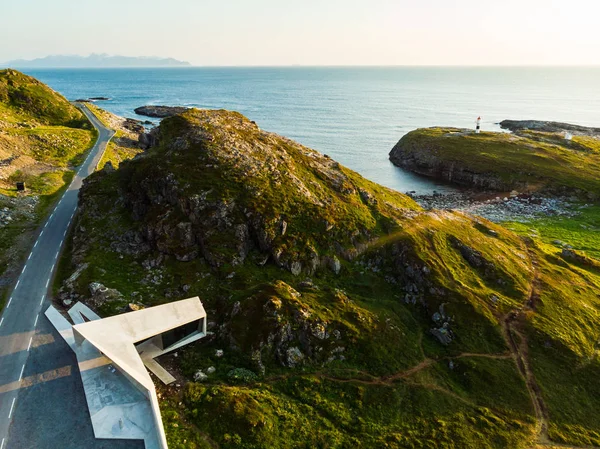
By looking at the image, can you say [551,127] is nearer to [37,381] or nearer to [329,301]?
[329,301]

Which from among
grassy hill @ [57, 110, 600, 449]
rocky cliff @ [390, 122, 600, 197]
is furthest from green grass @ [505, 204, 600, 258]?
rocky cliff @ [390, 122, 600, 197]

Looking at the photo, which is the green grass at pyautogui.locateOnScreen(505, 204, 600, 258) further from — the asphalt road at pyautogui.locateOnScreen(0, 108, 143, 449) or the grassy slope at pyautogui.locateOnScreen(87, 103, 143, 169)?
the grassy slope at pyautogui.locateOnScreen(87, 103, 143, 169)

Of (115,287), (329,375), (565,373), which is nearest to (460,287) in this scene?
(565,373)

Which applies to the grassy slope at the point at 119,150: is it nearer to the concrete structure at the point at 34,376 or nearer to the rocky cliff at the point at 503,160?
the concrete structure at the point at 34,376

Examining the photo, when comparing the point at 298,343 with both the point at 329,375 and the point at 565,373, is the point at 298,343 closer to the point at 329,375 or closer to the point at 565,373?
the point at 329,375

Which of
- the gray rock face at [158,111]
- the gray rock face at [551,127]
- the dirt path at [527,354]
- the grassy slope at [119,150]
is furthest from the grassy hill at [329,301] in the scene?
the gray rock face at [551,127]

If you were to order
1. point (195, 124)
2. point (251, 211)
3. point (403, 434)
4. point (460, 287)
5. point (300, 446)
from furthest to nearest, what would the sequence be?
1. point (195, 124)
2. point (251, 211)
3. point (460, 287)
4. point (403, 434)
5. point (300, 446)

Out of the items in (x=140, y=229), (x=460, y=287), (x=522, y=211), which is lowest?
(x=522, y=211)
